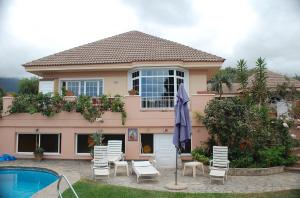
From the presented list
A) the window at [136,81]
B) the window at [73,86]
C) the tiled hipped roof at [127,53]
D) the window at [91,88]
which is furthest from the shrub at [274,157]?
the window at [73,86]

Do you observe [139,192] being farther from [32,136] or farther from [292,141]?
[32,136]

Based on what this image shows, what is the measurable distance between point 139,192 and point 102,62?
12010mm

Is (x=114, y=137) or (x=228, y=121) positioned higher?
(x=228, y=121)

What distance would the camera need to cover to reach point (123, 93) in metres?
21.5

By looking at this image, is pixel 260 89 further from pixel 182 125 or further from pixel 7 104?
pixel 7 104

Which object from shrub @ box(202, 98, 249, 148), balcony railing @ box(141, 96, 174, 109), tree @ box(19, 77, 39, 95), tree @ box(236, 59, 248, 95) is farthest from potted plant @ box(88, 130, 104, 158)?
tree @ box(19, 77, 39, 95)

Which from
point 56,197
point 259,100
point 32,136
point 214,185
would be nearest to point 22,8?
point 56,197

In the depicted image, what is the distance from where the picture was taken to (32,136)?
19.8 metres

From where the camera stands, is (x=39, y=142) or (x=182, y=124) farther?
(x=39, y=142)

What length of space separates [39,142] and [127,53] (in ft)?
29.0

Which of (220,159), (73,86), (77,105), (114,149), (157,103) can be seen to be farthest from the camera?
(73,86)

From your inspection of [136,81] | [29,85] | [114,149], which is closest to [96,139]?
[114,149]

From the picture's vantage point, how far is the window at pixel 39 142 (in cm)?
1950

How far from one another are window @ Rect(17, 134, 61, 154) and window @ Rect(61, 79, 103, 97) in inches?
155
